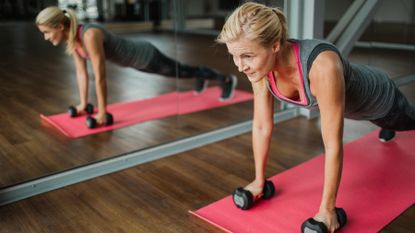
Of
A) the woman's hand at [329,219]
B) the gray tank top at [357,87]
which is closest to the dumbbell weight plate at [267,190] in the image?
the woman's hand at [329,219]

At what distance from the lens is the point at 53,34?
2.48 m

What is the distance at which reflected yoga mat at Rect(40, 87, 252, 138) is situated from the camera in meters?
3.02

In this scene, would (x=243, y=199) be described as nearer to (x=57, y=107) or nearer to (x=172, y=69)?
(x=172, y=69)

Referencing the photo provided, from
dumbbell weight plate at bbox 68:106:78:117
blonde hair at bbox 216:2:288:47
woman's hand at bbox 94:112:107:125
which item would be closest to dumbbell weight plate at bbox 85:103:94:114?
dumbbell weight plate at bbox 68:106:78:117

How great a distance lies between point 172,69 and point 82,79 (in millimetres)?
727

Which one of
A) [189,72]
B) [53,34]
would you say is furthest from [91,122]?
[189,72]

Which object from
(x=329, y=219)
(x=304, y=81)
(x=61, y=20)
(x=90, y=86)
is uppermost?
(x=61, y=20)

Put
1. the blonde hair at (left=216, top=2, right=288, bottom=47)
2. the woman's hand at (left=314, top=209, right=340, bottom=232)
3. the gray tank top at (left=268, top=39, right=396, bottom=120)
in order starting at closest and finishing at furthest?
the blonde hair at (left=216, top=2, right=288, bottom=47), the gray tank top at (left=268, top=39, right=396, bottom=120), the woman's hand at (left=314, top=209, right=340, bottom=232)

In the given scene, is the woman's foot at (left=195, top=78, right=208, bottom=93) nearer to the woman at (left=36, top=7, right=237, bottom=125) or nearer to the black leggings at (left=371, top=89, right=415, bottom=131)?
the woman at (left=36, top=7, right=237, bottom=125)

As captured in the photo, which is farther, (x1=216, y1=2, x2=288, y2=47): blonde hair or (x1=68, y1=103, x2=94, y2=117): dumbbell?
(x1=68, y1=103, x2=94, y2=117): dumbbell

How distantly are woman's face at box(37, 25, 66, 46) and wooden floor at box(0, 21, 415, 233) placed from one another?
0.05 metres

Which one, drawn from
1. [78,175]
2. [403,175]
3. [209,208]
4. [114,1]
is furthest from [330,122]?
[114,1]

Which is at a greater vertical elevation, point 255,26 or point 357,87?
point 255,26

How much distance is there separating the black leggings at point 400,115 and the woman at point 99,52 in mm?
1814
